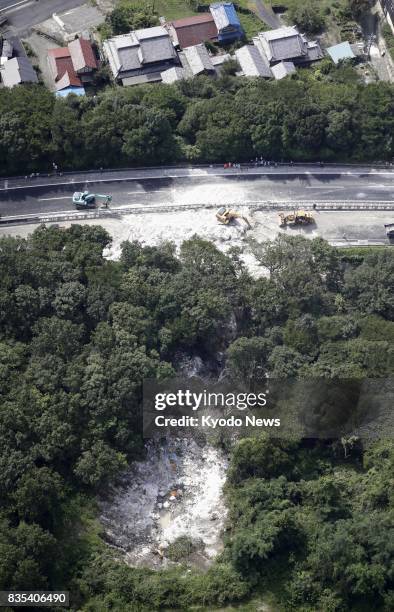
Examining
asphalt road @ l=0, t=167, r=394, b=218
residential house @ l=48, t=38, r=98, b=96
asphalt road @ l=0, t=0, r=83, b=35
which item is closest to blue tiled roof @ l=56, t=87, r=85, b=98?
residential house @ l=48, t=38, r=98, b=96

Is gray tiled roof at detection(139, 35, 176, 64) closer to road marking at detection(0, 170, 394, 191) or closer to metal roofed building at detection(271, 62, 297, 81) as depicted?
metal roofed building at detection(271, 62, 297, 81)

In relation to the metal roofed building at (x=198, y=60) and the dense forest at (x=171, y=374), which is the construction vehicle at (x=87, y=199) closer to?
the dense forest at (x=171, y=374)

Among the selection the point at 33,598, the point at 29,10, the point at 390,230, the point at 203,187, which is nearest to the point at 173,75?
the point at 203,187

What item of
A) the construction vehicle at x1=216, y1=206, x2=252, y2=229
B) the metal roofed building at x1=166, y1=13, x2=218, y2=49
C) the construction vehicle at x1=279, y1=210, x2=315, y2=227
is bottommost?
the construction vehicle at x1=279, y1=210, x2=315, y2=227

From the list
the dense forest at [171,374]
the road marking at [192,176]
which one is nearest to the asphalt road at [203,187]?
the road marking at [192,176]

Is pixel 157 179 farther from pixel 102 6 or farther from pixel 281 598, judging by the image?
pixel 281 598

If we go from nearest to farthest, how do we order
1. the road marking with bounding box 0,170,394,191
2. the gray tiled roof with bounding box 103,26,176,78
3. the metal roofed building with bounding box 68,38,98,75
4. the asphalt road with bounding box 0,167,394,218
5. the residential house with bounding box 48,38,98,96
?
1. the asphalt road with bounding box 0,167,394,218
2. the road marking with bounding box 0,170,394,191
3. the residential house with bounding box 48,38,98,96
4. the metal roofed building with bounding box 68,38,98,75
5. the gray tiled roof with bounding box 103,26,176,78
